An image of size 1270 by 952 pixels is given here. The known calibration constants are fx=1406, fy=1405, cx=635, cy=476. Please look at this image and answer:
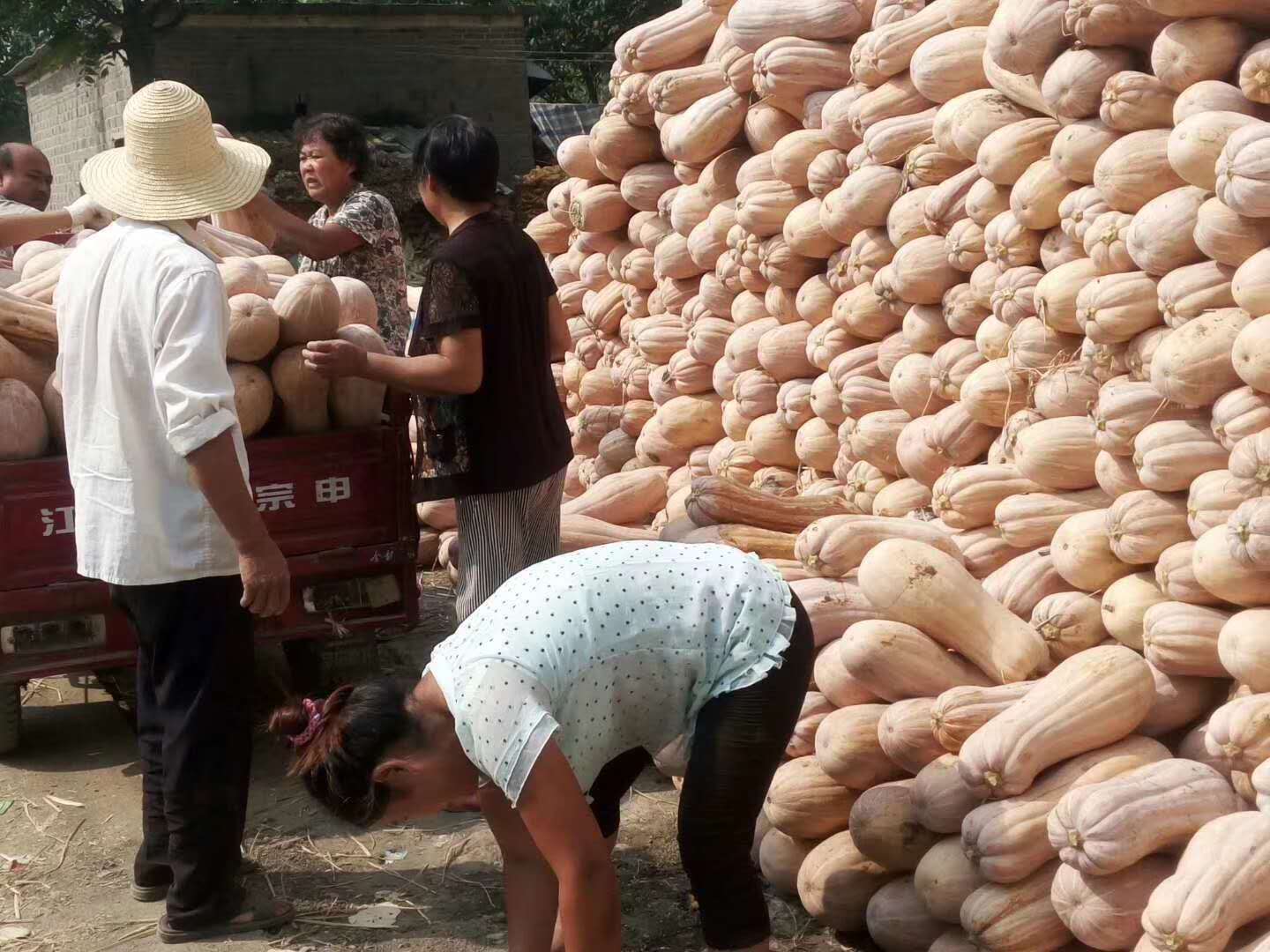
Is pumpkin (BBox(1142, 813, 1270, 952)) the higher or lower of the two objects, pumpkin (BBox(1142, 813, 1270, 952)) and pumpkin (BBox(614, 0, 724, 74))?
the lower

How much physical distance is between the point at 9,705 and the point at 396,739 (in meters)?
3.57

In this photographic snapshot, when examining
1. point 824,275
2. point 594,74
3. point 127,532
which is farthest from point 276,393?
point 594,74

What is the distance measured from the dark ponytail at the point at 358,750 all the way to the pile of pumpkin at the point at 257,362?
2400 millimetres

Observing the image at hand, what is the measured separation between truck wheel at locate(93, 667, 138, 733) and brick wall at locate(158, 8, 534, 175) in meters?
14.3

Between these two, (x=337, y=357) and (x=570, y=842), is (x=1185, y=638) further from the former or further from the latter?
(x=337, y=357)

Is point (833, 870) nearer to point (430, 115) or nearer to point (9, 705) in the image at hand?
point (9, 705)

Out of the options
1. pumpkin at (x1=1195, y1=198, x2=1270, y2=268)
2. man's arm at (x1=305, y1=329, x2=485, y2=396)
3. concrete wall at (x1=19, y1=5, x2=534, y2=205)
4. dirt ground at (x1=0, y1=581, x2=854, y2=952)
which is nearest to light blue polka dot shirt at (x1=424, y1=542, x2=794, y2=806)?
dirt ground at (x1=0, y1=581, x2=854, y2=952)

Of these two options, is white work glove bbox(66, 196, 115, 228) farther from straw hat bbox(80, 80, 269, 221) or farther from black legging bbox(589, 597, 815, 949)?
black legging bbox(589, 597, 815, 949)

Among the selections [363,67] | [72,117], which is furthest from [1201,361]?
[72,117]

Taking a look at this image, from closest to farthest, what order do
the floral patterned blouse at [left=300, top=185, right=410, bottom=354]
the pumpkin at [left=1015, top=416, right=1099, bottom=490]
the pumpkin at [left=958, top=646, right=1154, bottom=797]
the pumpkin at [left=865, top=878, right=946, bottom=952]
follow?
the pumpkin at [left=958, top=646, right=1154, bottom=797] < the pumpkin at [left=865, top=878, right=946, bottom=952] < the pumpkin at [left=1015, top=416, right=1099, bottom=490] < the floral patterned blouse at [left=300, top=185, right=410, bottom=354]

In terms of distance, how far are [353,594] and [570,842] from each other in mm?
3116

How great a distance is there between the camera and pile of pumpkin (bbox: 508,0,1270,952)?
3.55 m

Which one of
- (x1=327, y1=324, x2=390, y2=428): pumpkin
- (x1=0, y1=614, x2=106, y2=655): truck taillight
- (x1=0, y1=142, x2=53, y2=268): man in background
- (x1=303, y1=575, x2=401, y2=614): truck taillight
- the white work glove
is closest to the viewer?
(x1=0, y1=614, x2=106, y2=655): truck taillight

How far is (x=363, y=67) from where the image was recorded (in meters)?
19.7
